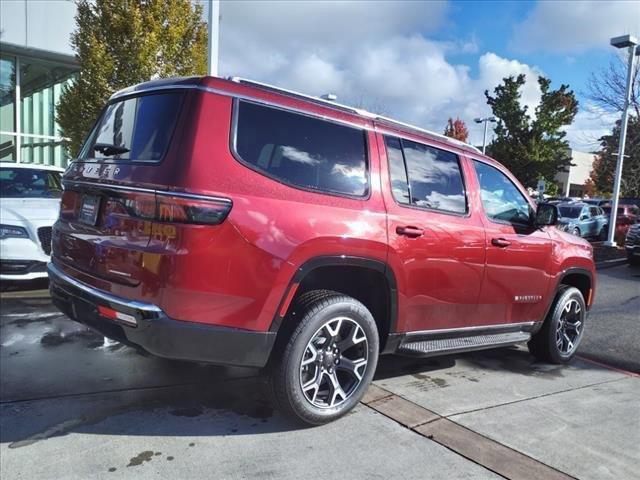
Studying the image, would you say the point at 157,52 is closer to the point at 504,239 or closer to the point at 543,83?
the point at 504,239

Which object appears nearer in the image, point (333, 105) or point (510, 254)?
point (333, 105)

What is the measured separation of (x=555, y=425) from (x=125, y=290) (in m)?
2.92

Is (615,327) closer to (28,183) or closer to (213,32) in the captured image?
(213,32)

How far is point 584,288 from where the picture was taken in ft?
18.5

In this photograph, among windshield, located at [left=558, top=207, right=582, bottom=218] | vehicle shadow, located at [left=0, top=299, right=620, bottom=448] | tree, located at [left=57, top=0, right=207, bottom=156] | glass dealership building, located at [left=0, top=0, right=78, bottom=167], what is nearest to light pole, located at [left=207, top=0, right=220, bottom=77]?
tree, located at [left=57, top=0, right=207, bottom=156]

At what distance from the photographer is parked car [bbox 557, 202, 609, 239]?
19.9m

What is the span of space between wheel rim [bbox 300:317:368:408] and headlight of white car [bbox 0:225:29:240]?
16.3ft

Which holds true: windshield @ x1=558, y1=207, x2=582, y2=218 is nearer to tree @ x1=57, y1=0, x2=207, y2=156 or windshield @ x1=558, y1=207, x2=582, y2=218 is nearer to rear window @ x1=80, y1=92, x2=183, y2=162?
tree @ x1=57, y1=0, x2=207, y2=156

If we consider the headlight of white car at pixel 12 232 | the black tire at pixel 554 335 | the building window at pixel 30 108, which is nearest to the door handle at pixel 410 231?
the black tire at pixel 554 335

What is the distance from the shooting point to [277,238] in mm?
3051

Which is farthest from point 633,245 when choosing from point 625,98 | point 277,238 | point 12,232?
point 12,232

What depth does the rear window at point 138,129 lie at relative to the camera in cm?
308

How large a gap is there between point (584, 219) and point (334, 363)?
19.6 m

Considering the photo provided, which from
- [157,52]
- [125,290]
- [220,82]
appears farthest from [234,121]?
[157,52]
